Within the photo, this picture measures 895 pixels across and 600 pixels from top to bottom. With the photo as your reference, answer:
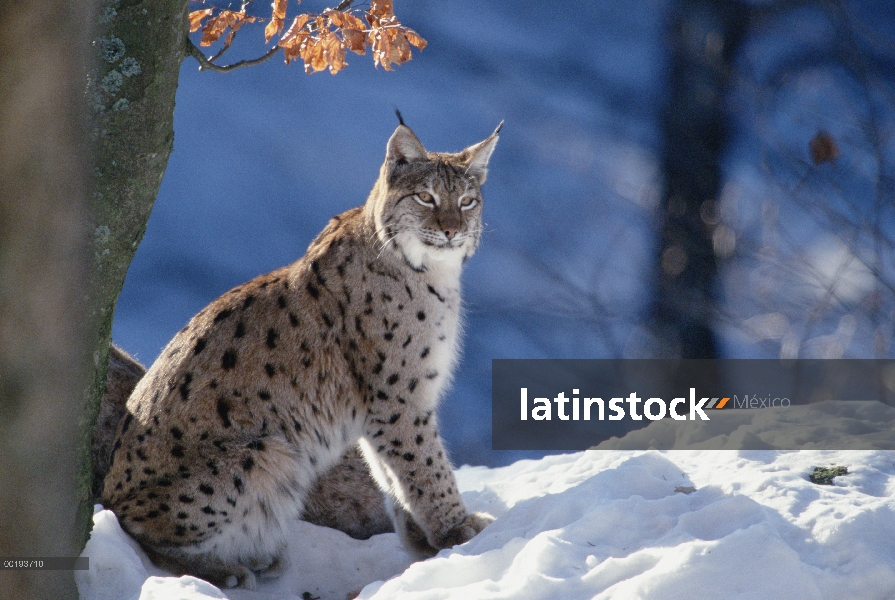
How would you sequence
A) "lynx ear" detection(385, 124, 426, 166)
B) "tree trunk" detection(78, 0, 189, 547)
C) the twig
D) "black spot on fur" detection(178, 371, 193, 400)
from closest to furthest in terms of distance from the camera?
"tree trunk" detection(78, 0, 189, 547), the twig, "black spot on fur" detection(178, 371, 193, 400), "lynx ear" detection(385, 124, 426, 166)

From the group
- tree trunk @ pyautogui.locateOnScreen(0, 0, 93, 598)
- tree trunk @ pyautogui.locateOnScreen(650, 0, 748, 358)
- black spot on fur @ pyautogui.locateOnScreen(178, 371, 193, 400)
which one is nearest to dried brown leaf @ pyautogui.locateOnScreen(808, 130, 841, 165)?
tree trunk @ pyautogui.locateOnScreen(650, 0, 748, 358)

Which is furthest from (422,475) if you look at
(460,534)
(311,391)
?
(311,391)

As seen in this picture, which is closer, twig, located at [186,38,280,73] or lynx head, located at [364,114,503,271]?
twig, located at [186,38,280,73]

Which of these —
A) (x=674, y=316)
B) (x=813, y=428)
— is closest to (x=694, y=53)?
(x=674, y=316)

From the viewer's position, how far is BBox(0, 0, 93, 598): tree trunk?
3.37 m

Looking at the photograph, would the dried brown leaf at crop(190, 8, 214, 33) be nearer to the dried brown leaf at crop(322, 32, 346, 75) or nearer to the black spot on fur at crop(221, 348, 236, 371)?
the dried brown leaf at crop(322, 32, 346, 75)

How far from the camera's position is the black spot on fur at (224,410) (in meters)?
4.86

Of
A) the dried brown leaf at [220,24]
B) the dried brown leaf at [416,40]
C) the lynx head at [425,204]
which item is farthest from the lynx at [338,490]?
the dried brown leaf at [416,40]

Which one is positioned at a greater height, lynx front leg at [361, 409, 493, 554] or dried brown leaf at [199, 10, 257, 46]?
dried brown leaf at [199, 10, 257, 46]

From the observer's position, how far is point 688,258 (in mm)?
7605

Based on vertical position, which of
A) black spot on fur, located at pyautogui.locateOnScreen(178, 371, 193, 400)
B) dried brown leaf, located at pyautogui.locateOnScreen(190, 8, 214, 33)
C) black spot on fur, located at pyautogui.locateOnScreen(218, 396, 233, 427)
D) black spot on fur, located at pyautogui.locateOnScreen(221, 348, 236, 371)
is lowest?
black spot on fur, located at pyautogui.locateOnScreen(218, 396, 233, 427)

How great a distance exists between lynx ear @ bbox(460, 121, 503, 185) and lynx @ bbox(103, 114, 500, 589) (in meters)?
0.01

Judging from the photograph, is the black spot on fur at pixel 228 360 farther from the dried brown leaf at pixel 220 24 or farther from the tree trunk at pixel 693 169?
the tree trunk at pixel 693 169

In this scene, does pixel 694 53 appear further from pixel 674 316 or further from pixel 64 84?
pixel 64 84
